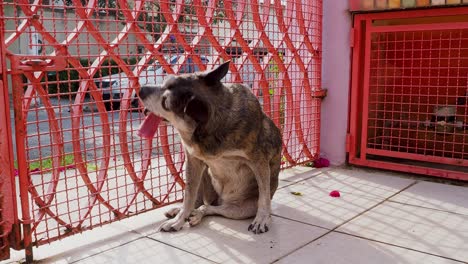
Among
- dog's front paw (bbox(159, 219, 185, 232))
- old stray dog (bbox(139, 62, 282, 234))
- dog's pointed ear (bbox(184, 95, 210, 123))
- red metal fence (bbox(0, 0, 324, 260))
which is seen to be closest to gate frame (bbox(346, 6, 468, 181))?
red metal fence (bbox(0, 0, 324, 260))

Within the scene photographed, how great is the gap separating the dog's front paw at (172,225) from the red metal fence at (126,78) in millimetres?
404

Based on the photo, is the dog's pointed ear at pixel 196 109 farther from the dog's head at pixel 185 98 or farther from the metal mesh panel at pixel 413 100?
the metal mesh panel at pixel 413 100

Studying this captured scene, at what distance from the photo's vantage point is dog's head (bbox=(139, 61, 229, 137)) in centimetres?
315

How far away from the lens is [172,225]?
3.63 meters

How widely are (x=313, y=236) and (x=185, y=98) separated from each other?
4.72 ft

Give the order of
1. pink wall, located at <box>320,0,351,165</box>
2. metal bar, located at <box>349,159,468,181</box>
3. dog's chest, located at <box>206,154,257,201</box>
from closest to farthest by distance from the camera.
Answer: dog's chest, located at <box>206,154,257,201</box>
metal bar, located at <box>349,159,468,181</box>
pink wall, located at <box>320,0,351,165</box>

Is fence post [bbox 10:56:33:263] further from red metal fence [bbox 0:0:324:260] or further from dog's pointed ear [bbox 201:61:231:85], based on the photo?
dog's pointed ear [bbox 201:61:231:85]

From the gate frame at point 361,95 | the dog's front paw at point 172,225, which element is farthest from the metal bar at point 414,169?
the dog's front paw at point 172,225

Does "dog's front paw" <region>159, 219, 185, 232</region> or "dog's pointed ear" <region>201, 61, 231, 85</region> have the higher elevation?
"dog's pointed ear" <region>201, 61, 231, 85</region>

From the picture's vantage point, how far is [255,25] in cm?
488

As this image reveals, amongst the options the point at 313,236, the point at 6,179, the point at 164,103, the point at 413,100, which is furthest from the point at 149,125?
the point at 413,100

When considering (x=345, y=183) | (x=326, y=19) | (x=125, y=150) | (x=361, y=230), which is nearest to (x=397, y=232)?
(x=361, y=230)

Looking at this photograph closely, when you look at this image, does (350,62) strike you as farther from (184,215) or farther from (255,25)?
(184,215)

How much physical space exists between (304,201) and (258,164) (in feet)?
Result: 3.06
